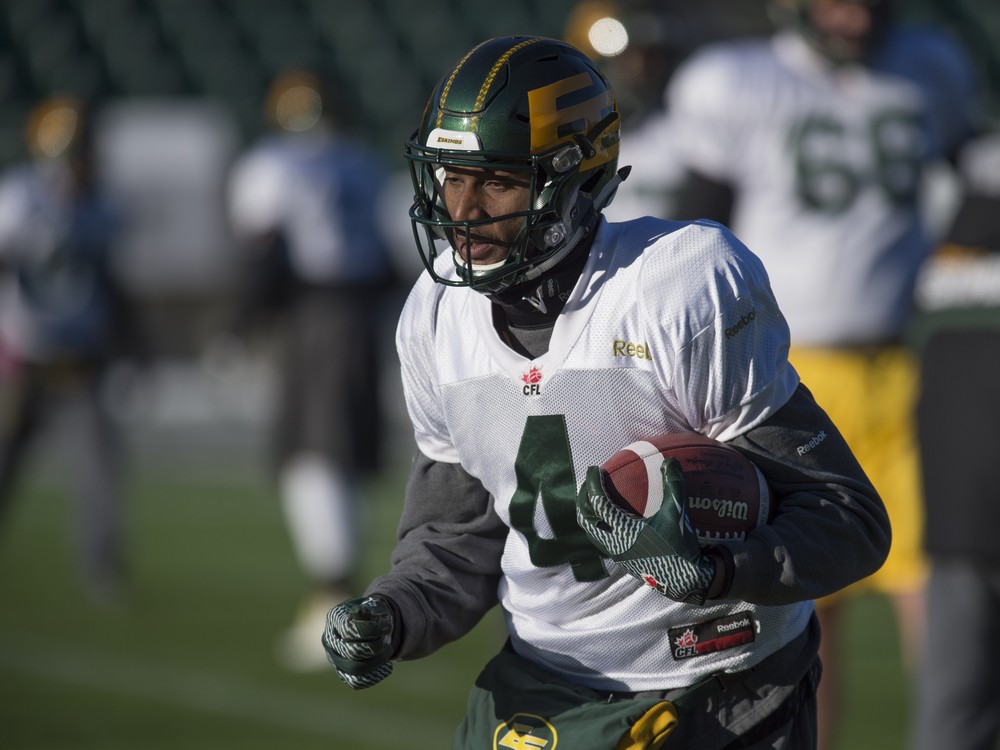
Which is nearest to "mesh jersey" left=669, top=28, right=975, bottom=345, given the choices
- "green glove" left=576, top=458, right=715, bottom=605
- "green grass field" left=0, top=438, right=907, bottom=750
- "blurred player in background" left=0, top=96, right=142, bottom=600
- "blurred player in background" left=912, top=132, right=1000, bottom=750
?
"blurred player in background" left=912, top=132, right=1000, bottom=750

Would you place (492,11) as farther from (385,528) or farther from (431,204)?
(431,204)

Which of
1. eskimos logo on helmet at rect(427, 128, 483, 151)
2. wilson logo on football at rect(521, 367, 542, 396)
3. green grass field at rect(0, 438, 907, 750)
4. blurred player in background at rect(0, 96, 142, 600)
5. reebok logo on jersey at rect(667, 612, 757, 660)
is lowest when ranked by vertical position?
green grass field at rect(0, 438, 907, 750)

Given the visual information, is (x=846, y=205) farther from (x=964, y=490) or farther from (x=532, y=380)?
(x=532, y=380)

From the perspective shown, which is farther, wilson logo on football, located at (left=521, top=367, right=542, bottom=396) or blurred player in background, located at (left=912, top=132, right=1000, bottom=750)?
blurred player in background, located at (left=912, top=132, right=1000, bottom=750)

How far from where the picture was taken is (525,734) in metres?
2.15

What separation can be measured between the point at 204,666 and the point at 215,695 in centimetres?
40

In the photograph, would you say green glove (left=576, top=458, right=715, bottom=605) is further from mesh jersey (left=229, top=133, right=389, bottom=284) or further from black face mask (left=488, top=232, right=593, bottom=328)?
mesh jersey (left=229, top=133, right=389, bottom=284)

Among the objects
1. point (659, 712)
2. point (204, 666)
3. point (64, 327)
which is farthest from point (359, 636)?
point (64, 327)

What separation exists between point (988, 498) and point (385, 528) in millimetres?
5446

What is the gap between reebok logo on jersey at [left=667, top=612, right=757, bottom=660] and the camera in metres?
2.12

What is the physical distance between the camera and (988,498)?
3143 millimetres

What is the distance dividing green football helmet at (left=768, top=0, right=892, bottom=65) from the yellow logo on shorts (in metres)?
2.11

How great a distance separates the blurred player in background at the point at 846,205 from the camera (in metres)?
3.64

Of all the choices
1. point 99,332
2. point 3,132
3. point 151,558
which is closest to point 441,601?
point 99,332
